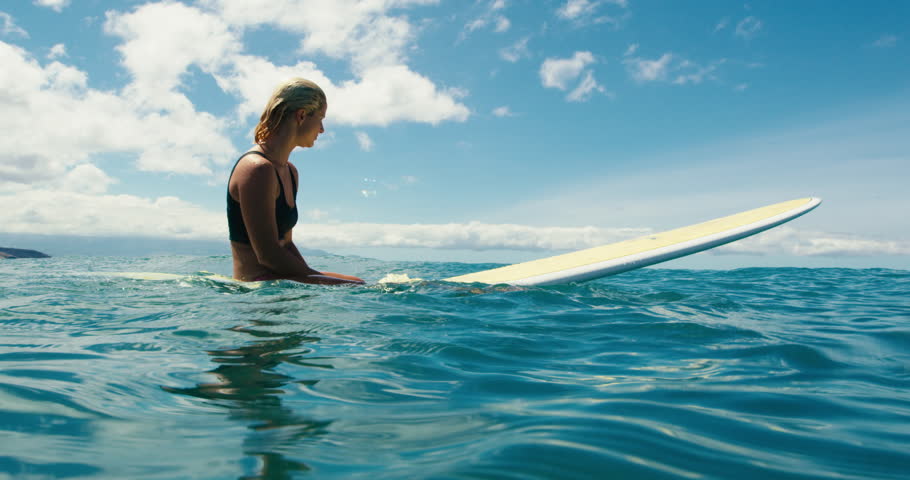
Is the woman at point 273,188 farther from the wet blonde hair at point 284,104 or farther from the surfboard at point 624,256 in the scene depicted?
the surfboard at point 624,256

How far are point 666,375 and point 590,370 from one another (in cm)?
28

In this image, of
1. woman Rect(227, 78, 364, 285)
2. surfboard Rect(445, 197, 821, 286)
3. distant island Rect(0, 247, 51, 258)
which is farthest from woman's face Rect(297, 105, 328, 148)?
distant island Rect(0, 247, 51, 258)

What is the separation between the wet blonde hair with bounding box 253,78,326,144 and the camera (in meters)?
3.08

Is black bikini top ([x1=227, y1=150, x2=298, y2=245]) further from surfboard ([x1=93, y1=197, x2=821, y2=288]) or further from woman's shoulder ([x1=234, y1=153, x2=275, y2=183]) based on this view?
surfboard ([x1=93, y1=197, x2=821, y2=288])

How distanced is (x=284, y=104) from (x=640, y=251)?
3.35 metres

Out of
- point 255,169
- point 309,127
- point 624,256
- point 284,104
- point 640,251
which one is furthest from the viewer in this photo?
point 640,251

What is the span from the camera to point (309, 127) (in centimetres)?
322

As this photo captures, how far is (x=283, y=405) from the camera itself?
1328 millimetres

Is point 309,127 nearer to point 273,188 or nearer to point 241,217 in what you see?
point 273,188

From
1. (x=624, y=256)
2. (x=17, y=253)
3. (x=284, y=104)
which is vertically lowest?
(x=624, y=256)

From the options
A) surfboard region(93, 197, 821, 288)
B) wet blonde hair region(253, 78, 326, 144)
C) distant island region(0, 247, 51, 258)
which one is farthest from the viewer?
distant island region(0, 247, 51, 258)

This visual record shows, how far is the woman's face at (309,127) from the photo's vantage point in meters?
3.18

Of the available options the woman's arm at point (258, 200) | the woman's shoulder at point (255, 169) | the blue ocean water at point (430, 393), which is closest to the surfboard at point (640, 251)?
the blue ocean water at point (430, 393)

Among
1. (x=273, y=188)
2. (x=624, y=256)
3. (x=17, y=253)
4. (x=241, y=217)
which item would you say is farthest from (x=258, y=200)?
(x=17, y=253)
